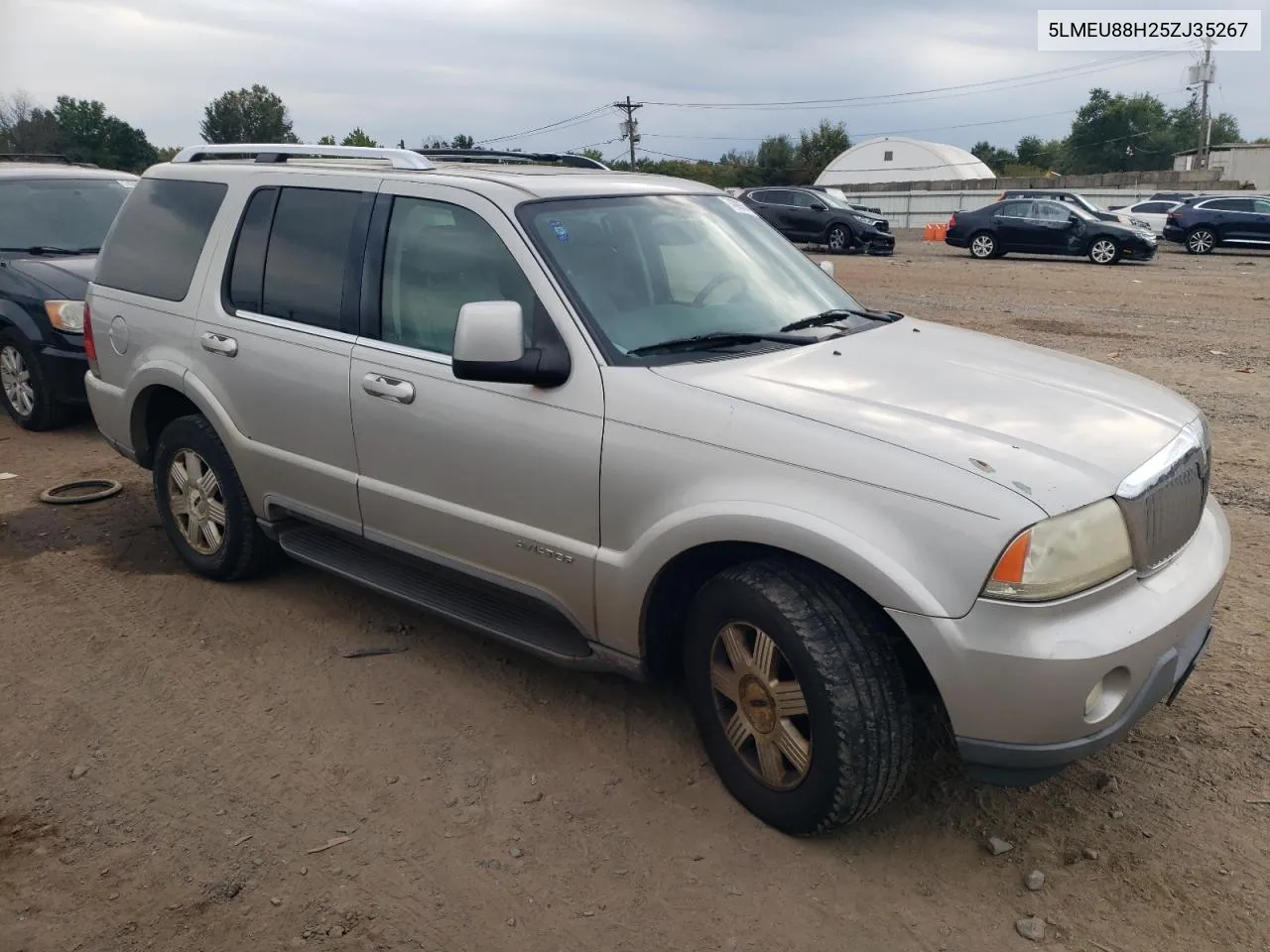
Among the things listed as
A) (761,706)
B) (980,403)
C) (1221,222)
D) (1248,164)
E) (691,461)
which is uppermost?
(1248,164)

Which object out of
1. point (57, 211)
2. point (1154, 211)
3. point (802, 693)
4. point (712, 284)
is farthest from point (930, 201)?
point (802, 693)

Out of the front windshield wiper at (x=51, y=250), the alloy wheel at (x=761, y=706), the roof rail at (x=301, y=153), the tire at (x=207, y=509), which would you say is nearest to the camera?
the alloy wheel at (x=761, y=706)

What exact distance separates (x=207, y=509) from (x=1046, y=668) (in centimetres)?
387

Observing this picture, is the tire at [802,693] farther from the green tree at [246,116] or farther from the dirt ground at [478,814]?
the green tree at [246,116]

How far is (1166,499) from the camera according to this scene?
2.96 metres

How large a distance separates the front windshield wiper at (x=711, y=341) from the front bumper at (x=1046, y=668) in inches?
47.7

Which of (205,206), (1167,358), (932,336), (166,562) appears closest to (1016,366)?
(932,336)

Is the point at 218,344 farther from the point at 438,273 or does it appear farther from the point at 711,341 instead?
the point at 711,341

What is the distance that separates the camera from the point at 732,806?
10.8ft

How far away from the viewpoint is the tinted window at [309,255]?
13.7 ft

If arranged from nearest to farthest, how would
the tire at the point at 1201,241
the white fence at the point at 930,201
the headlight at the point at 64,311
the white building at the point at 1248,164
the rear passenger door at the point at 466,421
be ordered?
1. the rear passenger door at the point at 466,421
2. the headlight at the point at 64,311
3. the tire at the point at 1201,241
4. the white fence at the point at 930,201
5. the white building at the point at 1248,164

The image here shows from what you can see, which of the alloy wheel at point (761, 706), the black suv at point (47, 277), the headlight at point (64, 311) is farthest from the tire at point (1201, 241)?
the alloy wheel at point (761, 706)

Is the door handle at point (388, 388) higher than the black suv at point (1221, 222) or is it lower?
lower

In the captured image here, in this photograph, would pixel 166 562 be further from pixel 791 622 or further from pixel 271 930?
pixel 791 622
